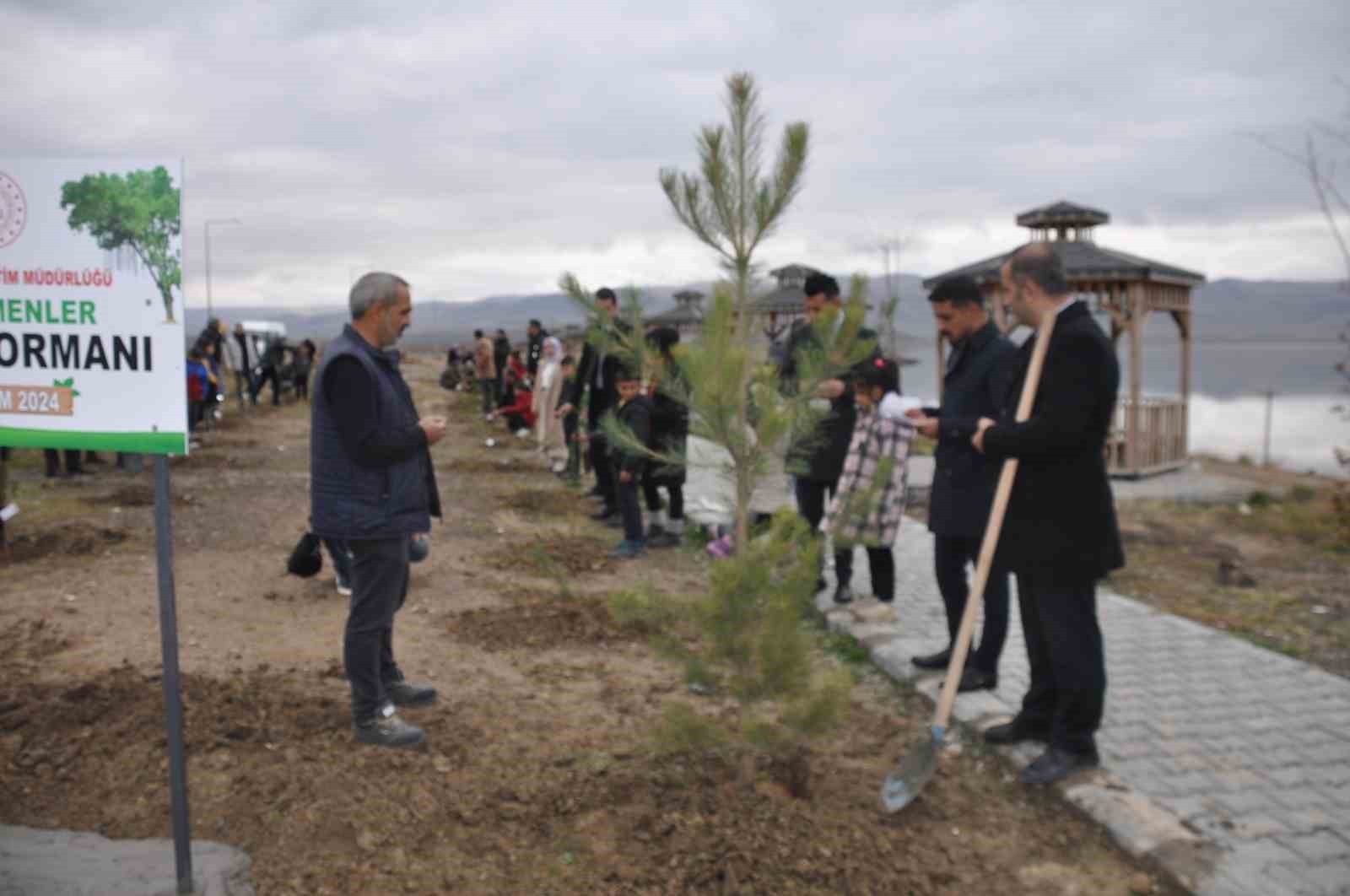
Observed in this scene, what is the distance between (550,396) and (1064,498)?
10.9 m

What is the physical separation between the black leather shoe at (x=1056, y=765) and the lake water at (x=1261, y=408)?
8.06 m

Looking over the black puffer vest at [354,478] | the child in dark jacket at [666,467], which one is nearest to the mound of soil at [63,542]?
the child in dark jacket at [666,467]

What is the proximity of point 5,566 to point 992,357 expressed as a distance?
23.1 feet

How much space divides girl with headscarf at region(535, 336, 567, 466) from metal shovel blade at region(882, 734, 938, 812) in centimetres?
1011

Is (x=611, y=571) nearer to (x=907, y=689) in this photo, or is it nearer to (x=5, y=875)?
(x=907, y=689)

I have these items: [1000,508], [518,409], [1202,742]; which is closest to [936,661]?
[1202,742]

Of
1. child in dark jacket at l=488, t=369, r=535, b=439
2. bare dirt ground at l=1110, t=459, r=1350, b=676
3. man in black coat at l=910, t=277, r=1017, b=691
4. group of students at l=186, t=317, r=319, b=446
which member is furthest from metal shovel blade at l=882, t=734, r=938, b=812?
child in dark jacket at l=488, t=369, r=535, b=439

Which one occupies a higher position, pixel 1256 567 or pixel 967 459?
pixel 967 459

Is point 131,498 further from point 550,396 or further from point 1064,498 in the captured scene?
point 1064,498

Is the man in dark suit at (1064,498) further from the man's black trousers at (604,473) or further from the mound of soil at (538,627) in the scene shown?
the man's black trousers at (604,473)

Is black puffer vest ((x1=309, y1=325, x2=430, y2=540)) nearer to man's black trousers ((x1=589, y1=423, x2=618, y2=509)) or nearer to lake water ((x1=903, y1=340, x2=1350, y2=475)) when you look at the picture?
man's black trousers ((x1=589, y1=423, x2=618, y2=509))

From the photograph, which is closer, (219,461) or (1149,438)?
(219,461)

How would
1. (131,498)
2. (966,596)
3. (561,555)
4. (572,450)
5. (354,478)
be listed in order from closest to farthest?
1. (354,478)
2. (966,596)
3. (561,555)
4. (131,498)
5. (572,450)

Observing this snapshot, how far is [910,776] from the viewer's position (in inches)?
150
